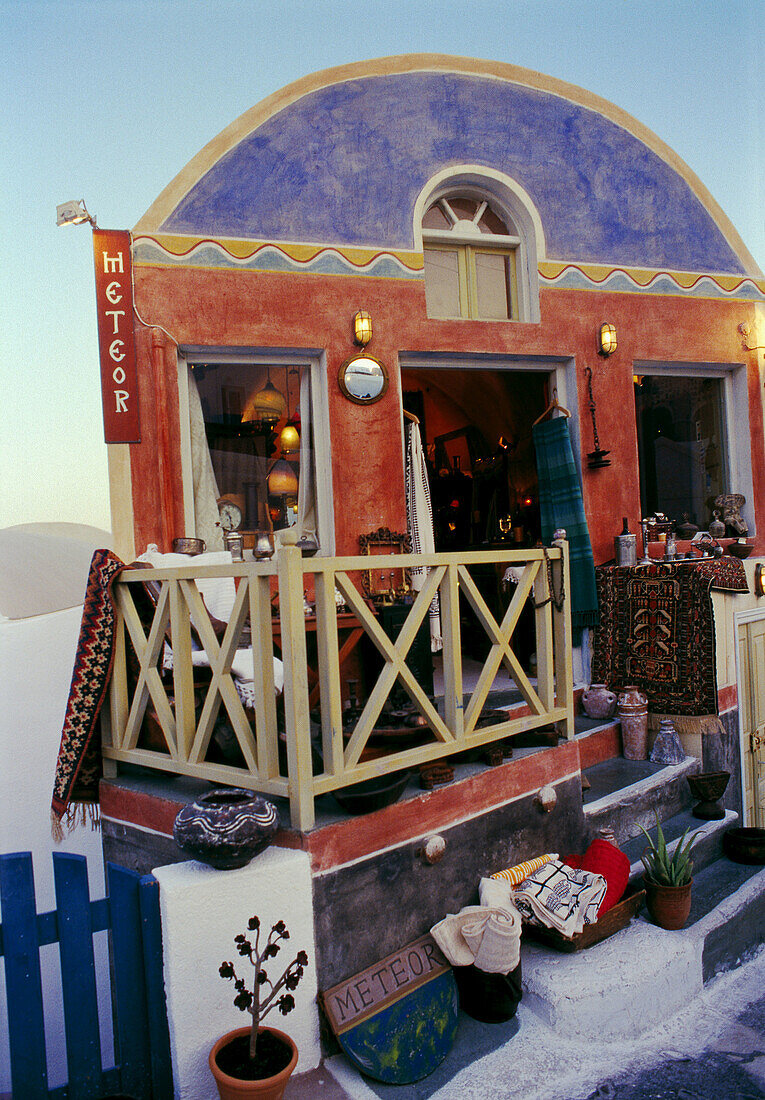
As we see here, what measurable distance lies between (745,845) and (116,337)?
565 centimetres

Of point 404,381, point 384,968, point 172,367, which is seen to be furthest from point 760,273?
point 384,968

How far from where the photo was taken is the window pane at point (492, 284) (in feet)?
22.7

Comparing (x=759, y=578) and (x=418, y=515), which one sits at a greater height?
(x=418, y=515)

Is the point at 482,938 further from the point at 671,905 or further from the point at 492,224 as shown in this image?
the point at 492,224

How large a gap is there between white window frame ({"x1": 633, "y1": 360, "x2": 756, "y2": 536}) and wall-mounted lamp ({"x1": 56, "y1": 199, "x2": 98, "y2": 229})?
17.9ft

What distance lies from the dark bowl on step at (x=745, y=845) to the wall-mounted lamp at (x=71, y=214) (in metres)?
6.36

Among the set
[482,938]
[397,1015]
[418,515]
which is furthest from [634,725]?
[397,1015]

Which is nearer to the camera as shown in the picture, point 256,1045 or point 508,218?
point 256,1045

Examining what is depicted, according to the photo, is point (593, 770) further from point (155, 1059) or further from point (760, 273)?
point (760, 273)

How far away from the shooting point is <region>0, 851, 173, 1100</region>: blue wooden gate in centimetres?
270

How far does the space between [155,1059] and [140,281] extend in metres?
4.97

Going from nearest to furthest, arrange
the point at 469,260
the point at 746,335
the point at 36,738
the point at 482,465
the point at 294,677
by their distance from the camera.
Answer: the point at 294,677
the point at 36,738
the point at 469,260
the point at 746,335
the point at 482,465

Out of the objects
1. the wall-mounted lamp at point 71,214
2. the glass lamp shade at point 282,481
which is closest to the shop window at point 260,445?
the glass lamp shade at point 282,481

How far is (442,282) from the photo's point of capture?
6.76 metres
